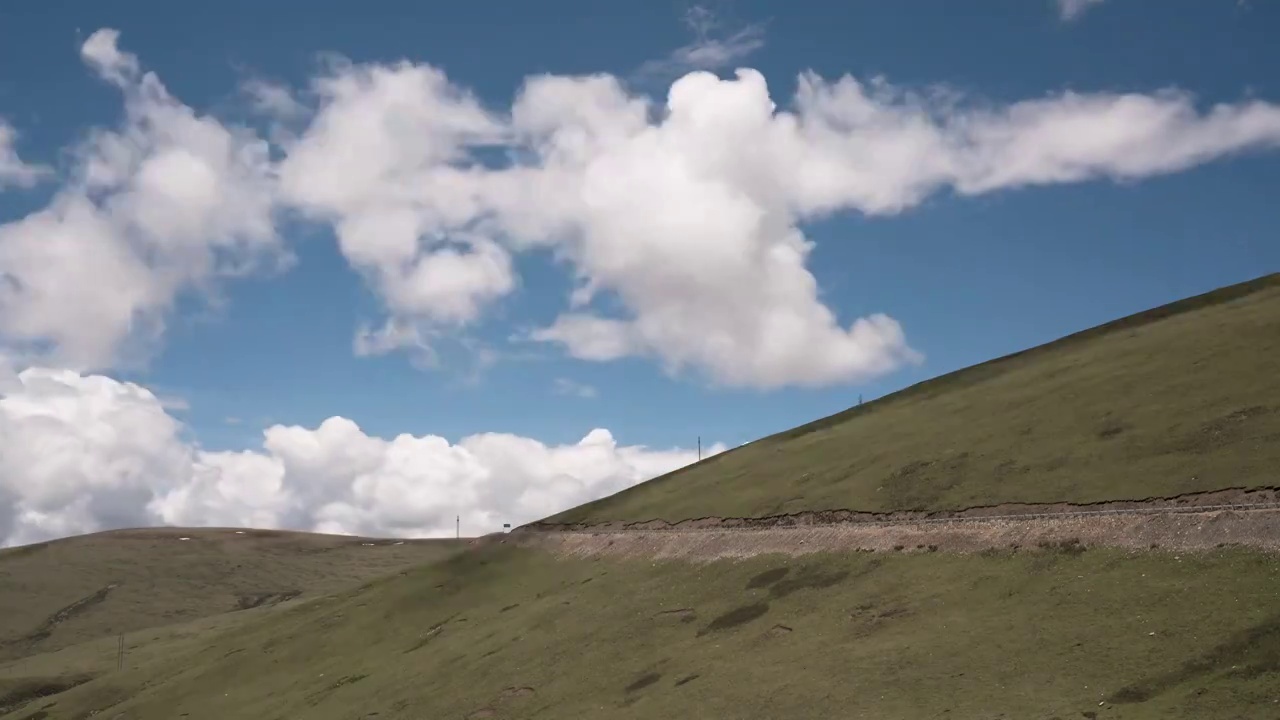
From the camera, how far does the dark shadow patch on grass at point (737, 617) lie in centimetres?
6519

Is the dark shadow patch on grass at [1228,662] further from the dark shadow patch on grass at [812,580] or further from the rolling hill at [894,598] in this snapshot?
the dark shadow patch on grass at [812,580]

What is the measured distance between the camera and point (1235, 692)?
35000mm

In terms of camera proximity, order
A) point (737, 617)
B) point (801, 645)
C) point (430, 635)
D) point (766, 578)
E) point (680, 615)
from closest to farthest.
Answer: point (801, 645) → point (737, 617) → point (680, 615) → point (766, 578) → point (430, 635)

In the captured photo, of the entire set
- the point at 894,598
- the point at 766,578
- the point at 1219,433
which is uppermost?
the point at 1219,433

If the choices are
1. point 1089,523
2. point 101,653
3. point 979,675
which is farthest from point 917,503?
point 101,653

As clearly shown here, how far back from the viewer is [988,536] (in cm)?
6147

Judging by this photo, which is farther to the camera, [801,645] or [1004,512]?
[1004,512]

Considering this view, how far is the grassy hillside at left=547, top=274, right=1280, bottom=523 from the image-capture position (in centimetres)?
6053

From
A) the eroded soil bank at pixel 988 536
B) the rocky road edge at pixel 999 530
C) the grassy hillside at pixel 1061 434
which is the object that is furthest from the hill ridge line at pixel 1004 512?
the grassy hillside at pixel 1061 434

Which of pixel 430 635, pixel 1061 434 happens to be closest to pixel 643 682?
pixel 1061 434

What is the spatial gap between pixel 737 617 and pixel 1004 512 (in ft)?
62.0

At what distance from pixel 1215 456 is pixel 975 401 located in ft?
132

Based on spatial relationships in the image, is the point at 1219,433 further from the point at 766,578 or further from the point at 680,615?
the point at 680,615

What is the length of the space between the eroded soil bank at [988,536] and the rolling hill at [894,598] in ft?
1.40
